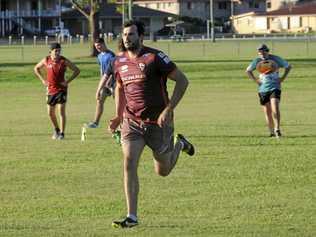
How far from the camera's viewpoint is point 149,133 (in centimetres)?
1003

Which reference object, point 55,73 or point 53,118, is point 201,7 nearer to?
point 53,118

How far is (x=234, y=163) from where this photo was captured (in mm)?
14805

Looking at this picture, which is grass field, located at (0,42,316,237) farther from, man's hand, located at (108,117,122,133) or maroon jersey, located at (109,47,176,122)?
maroon jersey, located at (109,47,176,122)

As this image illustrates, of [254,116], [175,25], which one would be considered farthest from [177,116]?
[175,25]

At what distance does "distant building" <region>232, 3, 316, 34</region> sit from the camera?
13775 centimetres

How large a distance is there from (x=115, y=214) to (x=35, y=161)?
501 centimetres

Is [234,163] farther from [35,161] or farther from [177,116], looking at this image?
[177,116]

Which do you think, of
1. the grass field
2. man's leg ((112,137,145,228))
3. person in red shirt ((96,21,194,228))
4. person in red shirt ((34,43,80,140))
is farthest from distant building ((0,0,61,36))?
man's leg ((112,137,145,228))

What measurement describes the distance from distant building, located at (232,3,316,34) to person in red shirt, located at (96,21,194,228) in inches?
4988

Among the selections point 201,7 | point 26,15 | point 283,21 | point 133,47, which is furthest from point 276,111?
point 201,7

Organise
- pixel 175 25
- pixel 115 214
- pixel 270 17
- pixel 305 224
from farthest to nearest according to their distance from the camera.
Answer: pixel 270 17, pixel 175 25, pixel 115 214, pixel 305 224

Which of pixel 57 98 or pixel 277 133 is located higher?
pixel 57 98

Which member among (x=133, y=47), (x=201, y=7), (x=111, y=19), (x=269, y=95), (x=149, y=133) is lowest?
(x=269, y=95)

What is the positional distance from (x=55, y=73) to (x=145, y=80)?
28.9 ft
